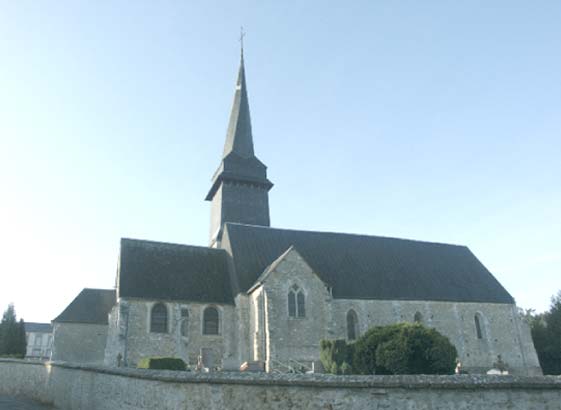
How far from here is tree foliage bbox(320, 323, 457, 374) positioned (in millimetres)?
14523

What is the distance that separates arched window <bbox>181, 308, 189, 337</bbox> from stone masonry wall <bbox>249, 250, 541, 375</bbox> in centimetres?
322

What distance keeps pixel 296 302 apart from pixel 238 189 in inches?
393

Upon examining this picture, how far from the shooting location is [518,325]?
1198 inches

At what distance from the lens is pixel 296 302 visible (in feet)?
77.7

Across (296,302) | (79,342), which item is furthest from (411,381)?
(79,342)

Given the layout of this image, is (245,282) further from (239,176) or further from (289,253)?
(239,176)

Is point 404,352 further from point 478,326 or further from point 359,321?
point 478,326

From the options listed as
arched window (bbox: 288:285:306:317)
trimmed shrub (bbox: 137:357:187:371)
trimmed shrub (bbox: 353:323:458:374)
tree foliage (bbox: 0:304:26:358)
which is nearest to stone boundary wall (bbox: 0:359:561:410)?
trimmed shrub (bbox: 353:323:458:374)

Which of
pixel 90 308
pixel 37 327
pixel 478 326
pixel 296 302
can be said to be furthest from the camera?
pixel 37 327

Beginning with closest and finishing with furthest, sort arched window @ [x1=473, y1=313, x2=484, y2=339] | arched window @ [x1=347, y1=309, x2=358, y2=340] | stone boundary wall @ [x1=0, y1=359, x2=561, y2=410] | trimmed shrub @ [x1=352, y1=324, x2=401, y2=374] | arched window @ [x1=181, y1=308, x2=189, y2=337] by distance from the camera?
stone boundary wall @ [x1=0, y1=359, x2=561, y2=410], trimmed shrub @ [x1=352, y1=324, x2=401, y2=374], arched window @ [x1=181, y1=308, x2=189, y2=337], arched window @ [x1=347, y1=309, x2=358, y2=340], arched window @ [x1=473, y1=313, x2=484, y2=339]

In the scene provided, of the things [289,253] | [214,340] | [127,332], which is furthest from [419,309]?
[127,332]

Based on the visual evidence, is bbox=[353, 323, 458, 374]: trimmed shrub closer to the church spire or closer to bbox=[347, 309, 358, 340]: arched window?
bbox=[347, 309, 358, 340]: arched window

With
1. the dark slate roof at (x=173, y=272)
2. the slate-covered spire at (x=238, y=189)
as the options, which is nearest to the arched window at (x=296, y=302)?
the dark slate roof at (x=173, y=272)

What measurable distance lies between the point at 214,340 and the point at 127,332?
4317 mm
